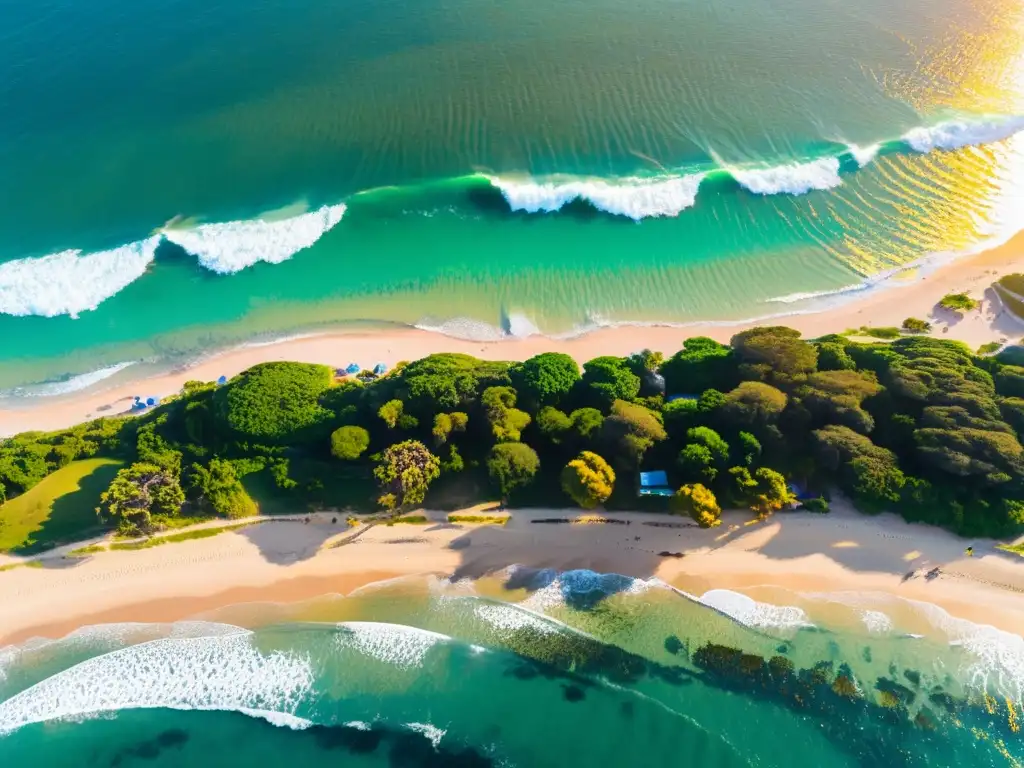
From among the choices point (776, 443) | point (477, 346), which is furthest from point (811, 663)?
point (477, 346)

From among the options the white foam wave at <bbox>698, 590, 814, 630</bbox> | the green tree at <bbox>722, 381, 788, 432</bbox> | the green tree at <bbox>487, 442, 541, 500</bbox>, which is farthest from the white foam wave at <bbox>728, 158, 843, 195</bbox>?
the white foam wave at <bbox>698, 590, 814, 630</bbox>

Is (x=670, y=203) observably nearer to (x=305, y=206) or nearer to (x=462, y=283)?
(x=462, y=283)

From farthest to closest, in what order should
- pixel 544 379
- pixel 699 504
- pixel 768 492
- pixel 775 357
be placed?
pixel 775 357 → pixel 544 379 → pixel 768 492 → pixel 699 504

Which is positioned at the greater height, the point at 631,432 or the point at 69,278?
the point at 69,278

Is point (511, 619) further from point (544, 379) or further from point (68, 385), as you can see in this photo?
point (68, 385)

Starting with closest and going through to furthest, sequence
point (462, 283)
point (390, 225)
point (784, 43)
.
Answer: point (462, 283), point (390, 225), point (784, 43)

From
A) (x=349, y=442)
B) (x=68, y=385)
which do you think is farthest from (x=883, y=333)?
(x=68, y=385)
